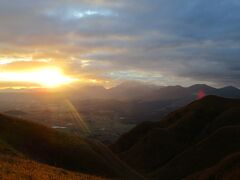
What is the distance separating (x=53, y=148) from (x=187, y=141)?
244 feet

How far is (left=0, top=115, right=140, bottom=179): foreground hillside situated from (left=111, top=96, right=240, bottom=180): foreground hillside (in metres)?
32.8

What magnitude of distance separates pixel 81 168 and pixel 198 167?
42.2 meters

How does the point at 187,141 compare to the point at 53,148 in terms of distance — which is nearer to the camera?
the point at 53,148

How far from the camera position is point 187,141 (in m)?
121

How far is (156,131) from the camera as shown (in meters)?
123

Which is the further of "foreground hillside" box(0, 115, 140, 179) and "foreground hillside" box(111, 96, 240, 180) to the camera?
"foreground hillside" box(111, 96, 240, 180)

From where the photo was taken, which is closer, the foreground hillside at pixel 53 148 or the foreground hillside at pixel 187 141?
the foreground hillside at pixel 53 148

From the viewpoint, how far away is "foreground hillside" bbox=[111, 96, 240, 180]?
8938 centimetres

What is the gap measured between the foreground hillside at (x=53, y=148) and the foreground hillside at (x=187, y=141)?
1292 inches

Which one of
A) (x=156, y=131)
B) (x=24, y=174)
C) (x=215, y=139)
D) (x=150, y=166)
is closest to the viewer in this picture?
(x=24, y=174)

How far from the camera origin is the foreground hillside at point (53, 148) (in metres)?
51.2

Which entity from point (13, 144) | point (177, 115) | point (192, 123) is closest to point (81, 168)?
point (13, 144)

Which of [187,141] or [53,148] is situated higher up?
[53,148]

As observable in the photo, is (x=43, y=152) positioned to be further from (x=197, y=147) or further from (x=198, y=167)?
(x=197, y=147)
